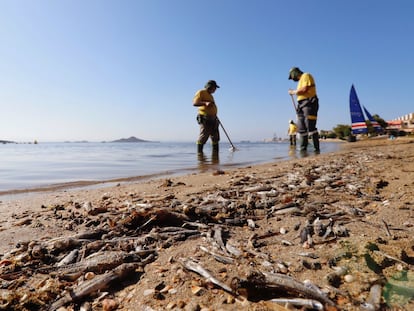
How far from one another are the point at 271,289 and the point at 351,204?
60.2 inches

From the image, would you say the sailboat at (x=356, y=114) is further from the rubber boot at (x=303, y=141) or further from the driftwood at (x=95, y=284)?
the driftwood at (x=95, y=284)

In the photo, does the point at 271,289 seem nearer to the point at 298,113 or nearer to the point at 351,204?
the point at 351,204

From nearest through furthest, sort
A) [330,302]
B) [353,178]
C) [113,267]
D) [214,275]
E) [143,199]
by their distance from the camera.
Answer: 1. [330,302]
2. [214,275]
3. [113,267]
4. [143,199]
5. [353,178]

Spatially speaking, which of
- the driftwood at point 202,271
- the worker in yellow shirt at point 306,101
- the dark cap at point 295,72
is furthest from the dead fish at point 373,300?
the dark cap at point 295,72

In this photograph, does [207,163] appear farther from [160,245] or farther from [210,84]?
[160,245]

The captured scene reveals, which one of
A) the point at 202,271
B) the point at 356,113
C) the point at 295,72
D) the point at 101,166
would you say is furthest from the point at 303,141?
the point at 356,113

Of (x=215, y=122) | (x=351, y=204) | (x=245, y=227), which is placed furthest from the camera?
(x=215, y=122)

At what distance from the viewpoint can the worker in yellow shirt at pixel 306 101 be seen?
9289 millimetres

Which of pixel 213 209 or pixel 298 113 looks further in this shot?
pixel 298 113

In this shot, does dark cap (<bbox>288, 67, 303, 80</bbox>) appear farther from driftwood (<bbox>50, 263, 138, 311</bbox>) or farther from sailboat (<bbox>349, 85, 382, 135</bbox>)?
sailboat (<bbox>349, 85, 382, 135</bbox>)

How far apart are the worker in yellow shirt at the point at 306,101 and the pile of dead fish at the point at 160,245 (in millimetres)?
7125

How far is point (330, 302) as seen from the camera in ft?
3.34

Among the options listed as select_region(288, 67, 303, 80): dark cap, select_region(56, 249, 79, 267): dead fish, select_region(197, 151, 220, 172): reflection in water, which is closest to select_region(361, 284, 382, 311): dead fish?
select_region(56, 249, 79, 267): dead fish

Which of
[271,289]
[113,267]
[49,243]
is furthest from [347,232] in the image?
[49,243]
